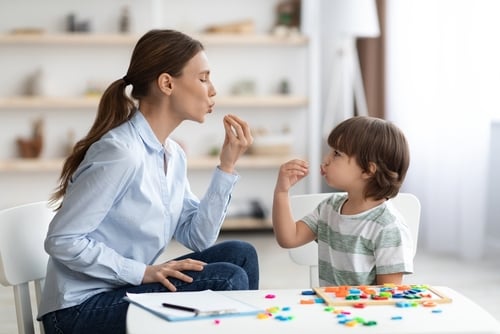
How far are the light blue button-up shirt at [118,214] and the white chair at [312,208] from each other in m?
0.19

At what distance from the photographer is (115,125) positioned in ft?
7.18

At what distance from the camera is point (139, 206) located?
6.89 feet

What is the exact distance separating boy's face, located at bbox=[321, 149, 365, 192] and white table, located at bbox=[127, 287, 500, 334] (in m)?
0.50

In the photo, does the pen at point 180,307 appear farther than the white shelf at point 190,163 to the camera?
No

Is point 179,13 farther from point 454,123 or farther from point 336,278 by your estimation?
point 336,278

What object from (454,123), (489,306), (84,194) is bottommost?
(489,306)

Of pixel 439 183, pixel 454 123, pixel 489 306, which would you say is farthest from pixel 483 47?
pixel 489 306

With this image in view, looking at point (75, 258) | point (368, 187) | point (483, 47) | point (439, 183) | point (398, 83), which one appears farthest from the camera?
point (398, 83)

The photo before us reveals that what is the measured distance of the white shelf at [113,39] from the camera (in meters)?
5.21

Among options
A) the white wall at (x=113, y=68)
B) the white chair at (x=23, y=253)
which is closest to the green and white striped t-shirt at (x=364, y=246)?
the white chair at (x=23, y=253)

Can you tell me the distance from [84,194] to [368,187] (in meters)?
0.68

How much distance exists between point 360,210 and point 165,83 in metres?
0.60

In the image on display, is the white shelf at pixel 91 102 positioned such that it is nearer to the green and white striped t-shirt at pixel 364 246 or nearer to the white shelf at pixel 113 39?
the white shelf at pixel 113 39

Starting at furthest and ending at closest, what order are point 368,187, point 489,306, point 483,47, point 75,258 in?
point 483,47
point 489,306
point 368,187
point 75,258
